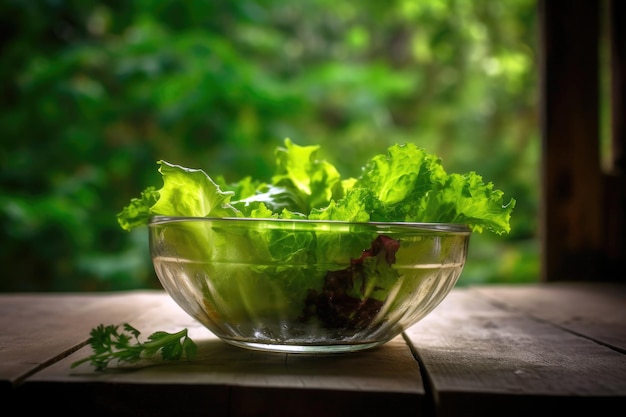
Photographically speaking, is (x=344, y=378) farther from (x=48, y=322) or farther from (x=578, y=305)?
(x=578, y=305)

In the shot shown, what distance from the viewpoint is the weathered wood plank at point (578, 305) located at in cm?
112

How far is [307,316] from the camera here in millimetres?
784

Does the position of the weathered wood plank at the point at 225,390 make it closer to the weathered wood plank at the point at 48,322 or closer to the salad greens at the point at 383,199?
the weathered wood plank at the point at 48,322

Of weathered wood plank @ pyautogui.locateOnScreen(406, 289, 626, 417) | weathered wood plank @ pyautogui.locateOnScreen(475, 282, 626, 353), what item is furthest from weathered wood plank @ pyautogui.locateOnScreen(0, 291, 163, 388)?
weathered wood plank @ pyautogui.locateOnScreen(475, 282, 626, 353)

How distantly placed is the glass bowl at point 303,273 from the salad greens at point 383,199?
4 cm

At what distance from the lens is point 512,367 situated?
79 centimetres

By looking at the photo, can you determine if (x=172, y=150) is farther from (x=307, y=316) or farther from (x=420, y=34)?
(x=307, y=316)

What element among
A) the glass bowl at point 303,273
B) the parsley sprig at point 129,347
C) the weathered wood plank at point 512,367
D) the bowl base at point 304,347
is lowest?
the weathered wood plank at point 512,367

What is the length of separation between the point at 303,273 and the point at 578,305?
954 mm

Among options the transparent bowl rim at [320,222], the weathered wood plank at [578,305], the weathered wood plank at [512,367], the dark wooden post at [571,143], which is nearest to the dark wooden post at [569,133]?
the dark wooden post at [571,143]

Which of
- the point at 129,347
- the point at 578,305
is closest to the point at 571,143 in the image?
the point at 578,305

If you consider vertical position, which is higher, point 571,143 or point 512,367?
point 571,143

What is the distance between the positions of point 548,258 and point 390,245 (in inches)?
62.1

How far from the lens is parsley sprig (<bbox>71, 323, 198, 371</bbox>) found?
0.74m
